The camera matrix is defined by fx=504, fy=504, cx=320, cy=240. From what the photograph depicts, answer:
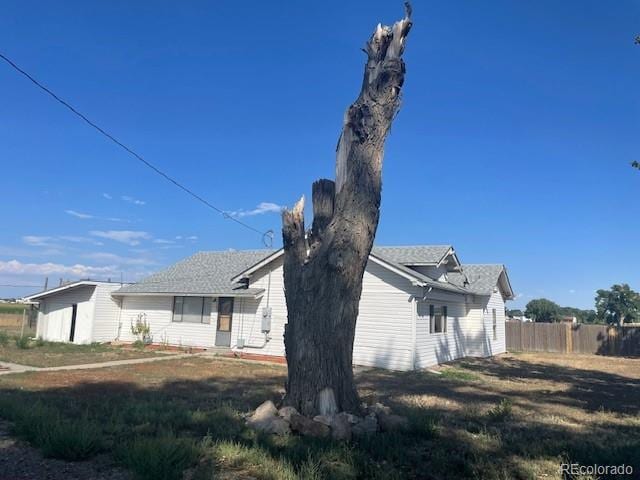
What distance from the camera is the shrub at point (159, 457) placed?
4.91 metres

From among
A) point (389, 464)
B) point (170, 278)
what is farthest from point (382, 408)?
point (170, 278)

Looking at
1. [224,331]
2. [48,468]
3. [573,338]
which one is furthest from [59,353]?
[573,338]

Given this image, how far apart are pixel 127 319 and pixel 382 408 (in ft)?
67.9

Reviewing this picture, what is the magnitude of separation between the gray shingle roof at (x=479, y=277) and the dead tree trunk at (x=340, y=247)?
17.4m

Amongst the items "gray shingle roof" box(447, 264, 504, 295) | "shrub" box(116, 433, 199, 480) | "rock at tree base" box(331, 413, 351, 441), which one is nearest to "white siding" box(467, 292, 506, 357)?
"gray shingle roof" box(447, 264, 504, 295)

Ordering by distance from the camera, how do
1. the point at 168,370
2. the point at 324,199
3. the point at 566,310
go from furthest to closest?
the point at 566,310 → the point at 168,370 → the point at 324,199

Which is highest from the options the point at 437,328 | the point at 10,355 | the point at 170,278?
the point at 170,278

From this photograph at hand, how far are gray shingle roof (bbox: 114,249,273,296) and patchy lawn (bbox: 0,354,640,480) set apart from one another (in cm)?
844

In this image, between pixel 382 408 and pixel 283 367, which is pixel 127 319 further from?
pixel 382 408

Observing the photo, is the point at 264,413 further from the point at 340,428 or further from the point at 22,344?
the point at 22,344

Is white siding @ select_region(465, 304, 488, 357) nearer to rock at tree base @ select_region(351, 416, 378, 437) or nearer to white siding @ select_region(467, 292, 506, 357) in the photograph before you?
white siding @ select_region(467, 292, 506, 357)

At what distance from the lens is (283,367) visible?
17.7m

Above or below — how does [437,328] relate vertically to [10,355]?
above

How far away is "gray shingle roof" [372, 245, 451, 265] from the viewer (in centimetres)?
2067
